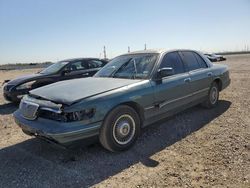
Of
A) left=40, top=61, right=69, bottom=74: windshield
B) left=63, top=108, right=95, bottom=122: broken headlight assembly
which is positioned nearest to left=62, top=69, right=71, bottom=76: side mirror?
left=40, top=61, right=69, bottom=74: windshield

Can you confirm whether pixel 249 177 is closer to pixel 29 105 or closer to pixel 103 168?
pixel 103 168

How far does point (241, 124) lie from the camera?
17.5 feet

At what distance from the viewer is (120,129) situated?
13.7 feet

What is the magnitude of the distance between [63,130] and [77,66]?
5793 millimetres

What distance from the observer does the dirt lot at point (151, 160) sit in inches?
134

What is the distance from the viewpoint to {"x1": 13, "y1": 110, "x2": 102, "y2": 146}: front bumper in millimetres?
3607

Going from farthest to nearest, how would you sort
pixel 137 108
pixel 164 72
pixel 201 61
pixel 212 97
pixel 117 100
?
pixel 212 97 → pixel 201 61 → pixel 164 72 → pixel 137 108 → pixel 117 100

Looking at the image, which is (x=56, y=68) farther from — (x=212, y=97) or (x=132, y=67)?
(x=212, y=97)

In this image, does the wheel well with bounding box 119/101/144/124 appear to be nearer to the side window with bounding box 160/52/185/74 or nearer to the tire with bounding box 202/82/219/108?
the side window with bounding box 160/52/185/74

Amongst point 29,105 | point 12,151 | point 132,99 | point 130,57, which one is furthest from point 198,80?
point 12,151

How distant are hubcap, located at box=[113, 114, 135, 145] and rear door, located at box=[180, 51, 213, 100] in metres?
2.00

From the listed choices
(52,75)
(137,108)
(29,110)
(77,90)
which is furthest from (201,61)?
(52,75)

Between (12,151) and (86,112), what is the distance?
1.73 meters

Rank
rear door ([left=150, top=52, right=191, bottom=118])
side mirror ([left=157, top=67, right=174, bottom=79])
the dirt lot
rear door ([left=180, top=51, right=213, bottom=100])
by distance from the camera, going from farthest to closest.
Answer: rear door ([left=180, top=51, right=213, bottom=100]) → rear door ([left=150, top=52, right=191, bottom=118]) → side mirror ([left=157, top=67, right=174, bottom=79]) → the dirt lot
